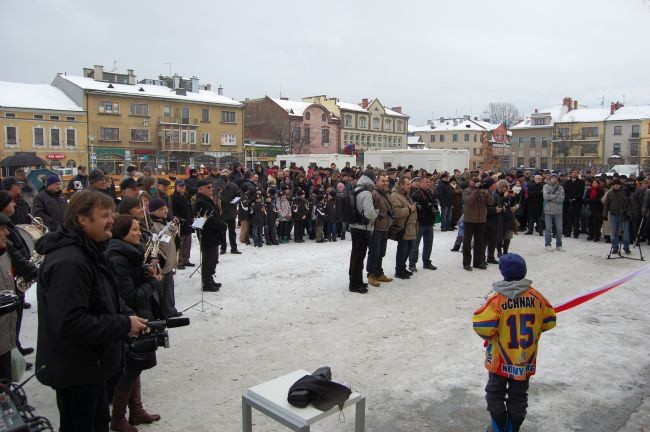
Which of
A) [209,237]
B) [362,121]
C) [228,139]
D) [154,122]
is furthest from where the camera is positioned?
[362,121]

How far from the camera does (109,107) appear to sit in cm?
5041

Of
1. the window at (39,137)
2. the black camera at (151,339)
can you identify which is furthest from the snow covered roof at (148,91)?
the black camera at (151,339)

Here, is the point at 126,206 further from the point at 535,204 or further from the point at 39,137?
the point at 39,137

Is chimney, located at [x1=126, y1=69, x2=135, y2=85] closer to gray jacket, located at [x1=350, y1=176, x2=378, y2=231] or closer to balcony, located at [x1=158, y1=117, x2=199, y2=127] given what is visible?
balcony, located at [x1=158, y1=117, x2=199, y2=127]

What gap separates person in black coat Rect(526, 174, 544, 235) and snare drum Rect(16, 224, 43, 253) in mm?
13782

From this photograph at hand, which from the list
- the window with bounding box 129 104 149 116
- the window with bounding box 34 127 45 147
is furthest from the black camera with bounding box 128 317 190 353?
the window with bounding box 129 104 149 116

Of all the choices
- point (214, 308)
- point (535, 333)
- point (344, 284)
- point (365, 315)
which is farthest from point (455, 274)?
point (535, 333)

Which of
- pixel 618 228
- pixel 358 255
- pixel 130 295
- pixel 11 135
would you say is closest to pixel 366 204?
pixel 358 255

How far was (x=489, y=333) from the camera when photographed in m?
3.87

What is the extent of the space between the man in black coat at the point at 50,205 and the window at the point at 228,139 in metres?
51.8

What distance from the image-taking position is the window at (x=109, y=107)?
4991 centimetres

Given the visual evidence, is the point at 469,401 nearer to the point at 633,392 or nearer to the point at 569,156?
the point at 633,392

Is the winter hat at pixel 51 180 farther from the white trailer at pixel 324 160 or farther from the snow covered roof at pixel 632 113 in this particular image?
the snow covered roof at pixel 632 113

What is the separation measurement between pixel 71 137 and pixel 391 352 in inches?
1983
